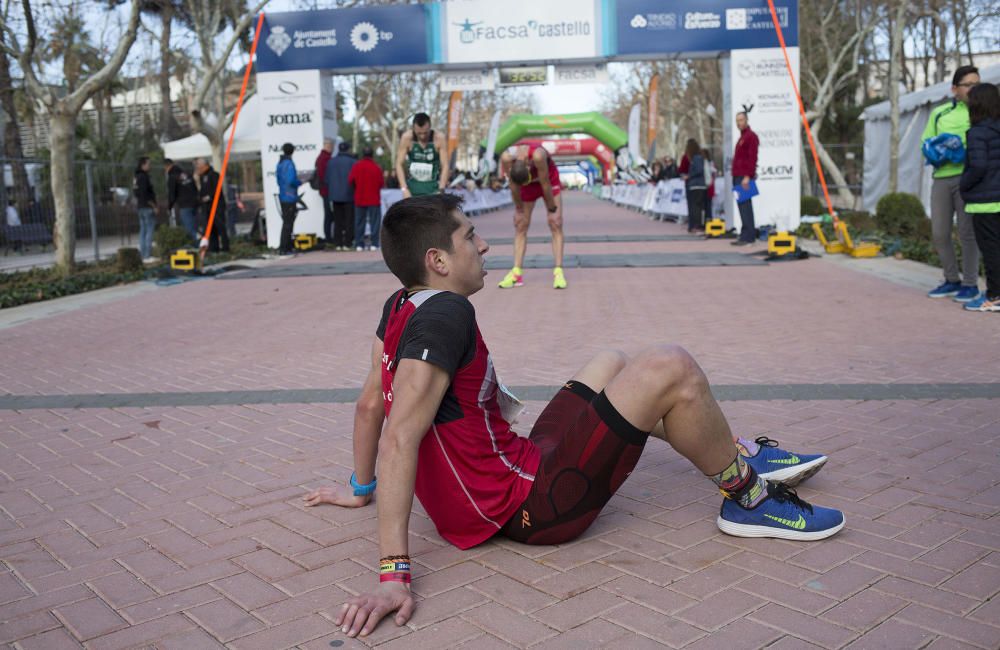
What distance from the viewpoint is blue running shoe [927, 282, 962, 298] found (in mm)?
8461

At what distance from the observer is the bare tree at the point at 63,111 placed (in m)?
12.3

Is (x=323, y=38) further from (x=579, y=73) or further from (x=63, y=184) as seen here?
(x=63, y=184)

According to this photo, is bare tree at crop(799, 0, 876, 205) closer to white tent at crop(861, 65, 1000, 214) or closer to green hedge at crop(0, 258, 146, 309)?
white tent at crop(861, 65, 1000, 214)

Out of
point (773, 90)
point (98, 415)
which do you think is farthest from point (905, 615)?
point (773, 90)

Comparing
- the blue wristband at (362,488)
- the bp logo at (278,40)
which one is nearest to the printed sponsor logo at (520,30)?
the bp logo at (278,40)

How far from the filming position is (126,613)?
2.67 metres

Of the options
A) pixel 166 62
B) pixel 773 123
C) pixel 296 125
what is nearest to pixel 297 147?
pixel 296 125

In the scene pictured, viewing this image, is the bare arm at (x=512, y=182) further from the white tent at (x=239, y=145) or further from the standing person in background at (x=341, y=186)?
the white tent at (x=239, y=145)

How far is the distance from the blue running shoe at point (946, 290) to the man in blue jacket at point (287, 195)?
11.5 meters

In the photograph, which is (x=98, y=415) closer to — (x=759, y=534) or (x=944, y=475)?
(x=759, y=534)

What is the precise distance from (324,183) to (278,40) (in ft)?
10.6

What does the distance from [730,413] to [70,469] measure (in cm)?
321

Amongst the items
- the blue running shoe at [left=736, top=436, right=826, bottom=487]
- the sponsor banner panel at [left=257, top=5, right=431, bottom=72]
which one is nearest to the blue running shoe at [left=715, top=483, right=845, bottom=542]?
the blue running shoe at [left=736, top=436, right=826, bottom=487]

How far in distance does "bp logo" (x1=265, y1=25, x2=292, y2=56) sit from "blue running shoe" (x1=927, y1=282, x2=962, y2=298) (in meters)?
13.8
